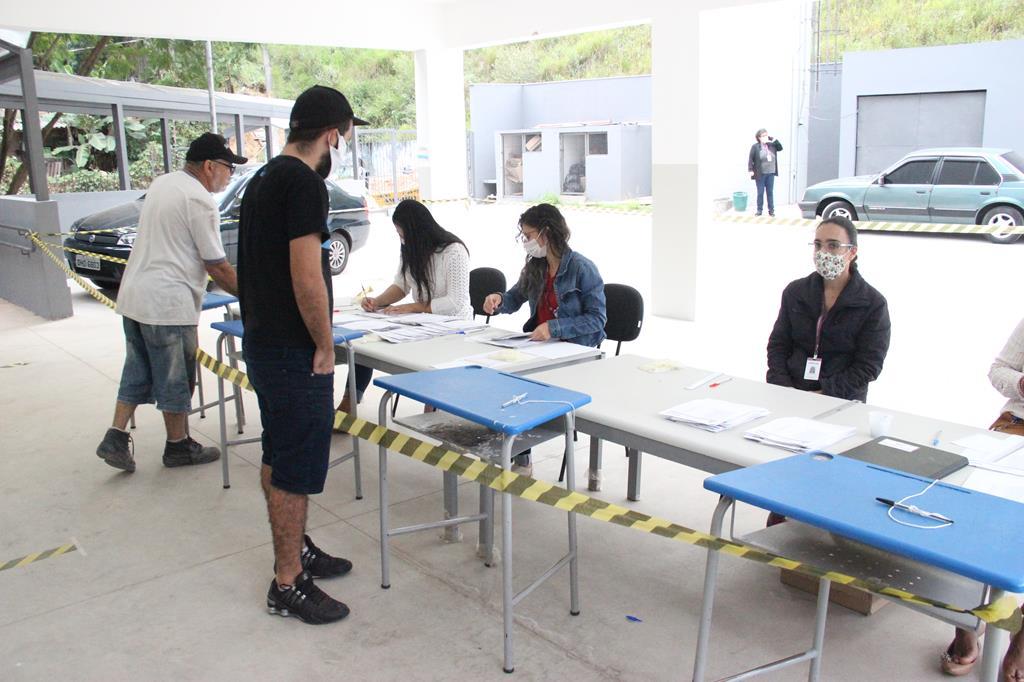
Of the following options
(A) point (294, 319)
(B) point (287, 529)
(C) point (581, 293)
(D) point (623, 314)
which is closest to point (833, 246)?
(C) point (581, 293)

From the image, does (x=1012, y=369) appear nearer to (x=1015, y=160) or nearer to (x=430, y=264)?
(x=430, y=264)

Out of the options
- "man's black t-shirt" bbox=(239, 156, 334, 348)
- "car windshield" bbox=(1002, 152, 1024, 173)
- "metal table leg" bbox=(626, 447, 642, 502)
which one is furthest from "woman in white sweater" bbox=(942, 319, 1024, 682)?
"car windshield" bbox=(1002, 152, 1024, 173)

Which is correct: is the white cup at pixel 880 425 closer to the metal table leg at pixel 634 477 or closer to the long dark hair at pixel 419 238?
the metal table leg at pixel 634 477

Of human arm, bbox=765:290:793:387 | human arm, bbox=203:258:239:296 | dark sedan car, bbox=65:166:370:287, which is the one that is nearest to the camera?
human arm, bbox=765:290:793:387

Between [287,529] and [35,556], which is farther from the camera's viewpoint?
[35,556]

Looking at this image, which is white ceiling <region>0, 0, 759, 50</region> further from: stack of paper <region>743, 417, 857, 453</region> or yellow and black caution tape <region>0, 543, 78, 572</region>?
yellow and black caution tape <region>0, 543, 78, 572</region>

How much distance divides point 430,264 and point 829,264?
2.07 m

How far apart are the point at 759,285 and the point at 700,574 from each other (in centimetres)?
729

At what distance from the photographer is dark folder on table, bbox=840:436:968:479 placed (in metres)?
2.18

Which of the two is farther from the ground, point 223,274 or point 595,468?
point 223,274

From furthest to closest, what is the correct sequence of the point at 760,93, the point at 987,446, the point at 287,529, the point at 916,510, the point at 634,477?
the point at 760,93 < the point at 634,477 < the point at 287,529 < the point at 987,446 < the point at 916,510

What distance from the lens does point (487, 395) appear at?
9.28ft

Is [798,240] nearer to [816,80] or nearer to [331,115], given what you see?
[816,80]

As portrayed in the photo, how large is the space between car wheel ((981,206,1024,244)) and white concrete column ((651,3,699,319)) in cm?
638
